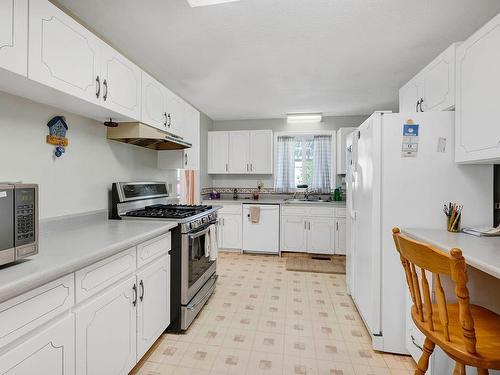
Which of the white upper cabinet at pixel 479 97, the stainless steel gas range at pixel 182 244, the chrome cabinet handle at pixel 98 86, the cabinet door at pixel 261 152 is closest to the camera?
the white upper cabinet at pixel 479 97

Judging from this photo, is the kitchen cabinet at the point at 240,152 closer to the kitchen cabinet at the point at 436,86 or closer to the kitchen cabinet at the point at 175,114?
the kitchen cabinet at the point at 175,114

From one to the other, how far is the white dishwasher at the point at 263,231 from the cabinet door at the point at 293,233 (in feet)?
0.36

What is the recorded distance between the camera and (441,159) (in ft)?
6.16

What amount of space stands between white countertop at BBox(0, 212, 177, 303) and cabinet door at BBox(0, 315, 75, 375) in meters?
0.21

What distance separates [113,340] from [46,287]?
1.94ft

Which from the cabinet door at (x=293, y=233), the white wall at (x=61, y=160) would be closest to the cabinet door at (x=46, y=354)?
the white wall at (x=61, y=160)

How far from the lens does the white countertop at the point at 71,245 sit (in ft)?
3.03

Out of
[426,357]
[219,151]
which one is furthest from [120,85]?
[219,151]

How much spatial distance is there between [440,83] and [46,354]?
9.14ft

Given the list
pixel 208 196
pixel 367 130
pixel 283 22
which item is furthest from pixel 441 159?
pixel 208 196

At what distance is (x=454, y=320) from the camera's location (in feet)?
4.14

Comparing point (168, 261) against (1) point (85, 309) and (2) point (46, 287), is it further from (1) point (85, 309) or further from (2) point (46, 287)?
(2) point (46, 287)

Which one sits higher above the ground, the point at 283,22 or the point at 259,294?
the point at 283,22

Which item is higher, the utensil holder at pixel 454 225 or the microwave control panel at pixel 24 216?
the microwave control panel at pixel 24 216
